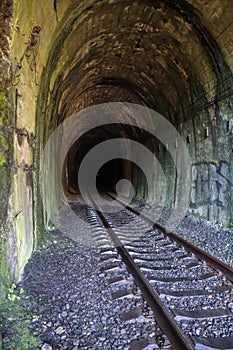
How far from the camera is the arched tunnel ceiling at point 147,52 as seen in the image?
232 inches

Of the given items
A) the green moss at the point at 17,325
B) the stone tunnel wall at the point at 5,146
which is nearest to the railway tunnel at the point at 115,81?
the stone tunnel wall at the point at 5,146

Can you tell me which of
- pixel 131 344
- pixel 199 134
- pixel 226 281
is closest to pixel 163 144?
pixel 199 134

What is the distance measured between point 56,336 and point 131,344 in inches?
25.5

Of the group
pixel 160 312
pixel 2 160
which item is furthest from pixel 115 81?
pixel 160 312

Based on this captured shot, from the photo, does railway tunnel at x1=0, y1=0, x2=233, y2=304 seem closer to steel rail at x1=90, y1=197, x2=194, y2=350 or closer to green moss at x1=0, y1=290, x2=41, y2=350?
green moss at x1=0, y1=290, x2=41, y2=350

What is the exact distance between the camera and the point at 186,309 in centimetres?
324

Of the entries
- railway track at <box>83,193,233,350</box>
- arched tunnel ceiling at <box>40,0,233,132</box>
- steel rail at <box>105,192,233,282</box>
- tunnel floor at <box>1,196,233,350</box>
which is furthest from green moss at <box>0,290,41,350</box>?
arched tunnel ceiling at <box>40,0,233,132</box>

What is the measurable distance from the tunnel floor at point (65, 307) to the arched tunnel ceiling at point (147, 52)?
122 inches

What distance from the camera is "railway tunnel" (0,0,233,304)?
3592 mm

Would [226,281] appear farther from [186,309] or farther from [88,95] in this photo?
[88,95]

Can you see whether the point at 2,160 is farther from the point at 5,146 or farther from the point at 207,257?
the point at 207,257

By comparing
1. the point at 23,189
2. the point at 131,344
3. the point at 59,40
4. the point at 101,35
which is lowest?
the point at 131,344

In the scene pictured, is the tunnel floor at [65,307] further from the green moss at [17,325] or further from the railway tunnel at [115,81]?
the railway tunnel at [115,81]

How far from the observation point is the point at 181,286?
3.92m
